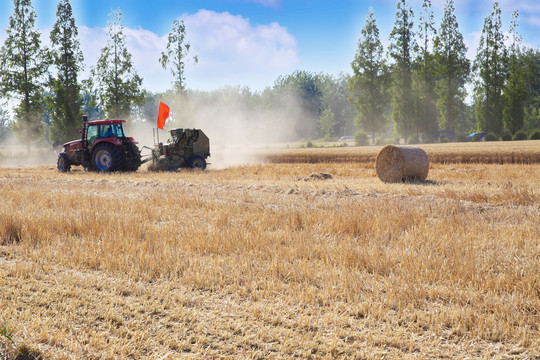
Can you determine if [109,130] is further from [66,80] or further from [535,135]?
[535,135]

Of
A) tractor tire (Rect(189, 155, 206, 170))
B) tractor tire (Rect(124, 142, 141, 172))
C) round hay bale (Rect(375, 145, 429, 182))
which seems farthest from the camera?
tractor tire (Rect(189, 155, 206, 170))

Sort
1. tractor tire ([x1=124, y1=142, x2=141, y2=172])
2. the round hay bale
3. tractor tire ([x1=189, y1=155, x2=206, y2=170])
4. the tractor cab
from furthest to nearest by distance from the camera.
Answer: tractor tire ([x1=189, y1=155, x2=206, y2=170]) < tractor tire ([x1=124, y1=142, x2=141, y2=172]) < the tractor cab < the round hay bale

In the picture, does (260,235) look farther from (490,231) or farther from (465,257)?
(490,231)

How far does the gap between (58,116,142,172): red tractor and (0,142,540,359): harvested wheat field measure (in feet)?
32.5

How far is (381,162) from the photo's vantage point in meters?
14.0

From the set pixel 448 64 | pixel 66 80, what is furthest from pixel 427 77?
pixel 66 80

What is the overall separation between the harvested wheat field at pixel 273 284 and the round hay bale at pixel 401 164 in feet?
18.4

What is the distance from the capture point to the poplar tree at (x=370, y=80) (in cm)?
4897

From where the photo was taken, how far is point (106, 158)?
17.5m

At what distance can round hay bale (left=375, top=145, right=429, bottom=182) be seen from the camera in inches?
524

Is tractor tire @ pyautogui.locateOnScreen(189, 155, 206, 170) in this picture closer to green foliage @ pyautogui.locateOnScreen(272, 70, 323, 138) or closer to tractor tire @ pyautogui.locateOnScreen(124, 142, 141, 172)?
tractor tire @ pyautogui.locateOnScreen(124, 142, 141, 172)

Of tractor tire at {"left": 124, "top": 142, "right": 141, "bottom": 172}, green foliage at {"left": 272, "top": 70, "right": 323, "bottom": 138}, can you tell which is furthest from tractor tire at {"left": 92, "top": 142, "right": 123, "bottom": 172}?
green foliage at {"left": 272, "top": 70, "right": 323, "bottom": 138}

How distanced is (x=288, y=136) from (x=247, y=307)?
77.6 m

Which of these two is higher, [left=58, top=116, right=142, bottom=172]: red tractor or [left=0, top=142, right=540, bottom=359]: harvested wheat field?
[left=58, top=116, right=142, bottom=172]: red tractor
